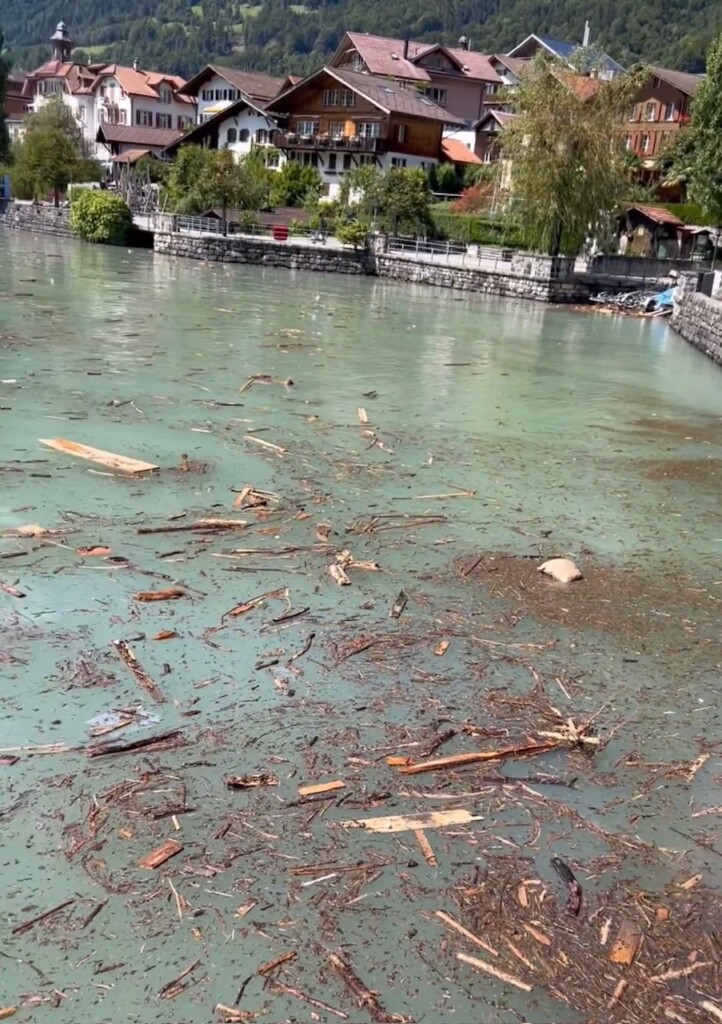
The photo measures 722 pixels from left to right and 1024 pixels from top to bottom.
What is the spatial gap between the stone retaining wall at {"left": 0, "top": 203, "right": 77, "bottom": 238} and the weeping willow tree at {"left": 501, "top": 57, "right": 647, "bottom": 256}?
1112 inches

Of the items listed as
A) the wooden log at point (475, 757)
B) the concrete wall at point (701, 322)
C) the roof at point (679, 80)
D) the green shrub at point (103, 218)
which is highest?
the roof at point (679, 80)

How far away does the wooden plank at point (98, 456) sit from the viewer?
969 cm

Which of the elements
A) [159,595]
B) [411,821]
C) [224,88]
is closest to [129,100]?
[224,88]

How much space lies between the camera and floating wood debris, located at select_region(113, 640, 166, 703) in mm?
5484

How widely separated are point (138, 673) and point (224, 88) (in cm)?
8514

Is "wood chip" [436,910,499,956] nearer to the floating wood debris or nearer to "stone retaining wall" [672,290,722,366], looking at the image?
the floating wood debris

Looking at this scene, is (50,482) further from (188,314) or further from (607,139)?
(607,139)

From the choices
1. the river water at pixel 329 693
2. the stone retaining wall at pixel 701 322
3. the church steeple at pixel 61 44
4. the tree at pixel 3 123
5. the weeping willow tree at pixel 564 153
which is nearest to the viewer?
the river water at pixel 329 693

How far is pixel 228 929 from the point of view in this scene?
12.4ft

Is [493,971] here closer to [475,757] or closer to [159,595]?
[475,757]

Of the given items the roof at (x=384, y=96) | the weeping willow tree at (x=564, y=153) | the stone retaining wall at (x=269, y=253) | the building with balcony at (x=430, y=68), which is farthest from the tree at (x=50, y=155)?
the weeping willow tree at (x=564, y=153)

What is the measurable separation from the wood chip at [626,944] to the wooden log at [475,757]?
4.08 ft

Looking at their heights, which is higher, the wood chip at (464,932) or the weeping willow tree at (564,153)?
the weeping willow tree at (564,153)

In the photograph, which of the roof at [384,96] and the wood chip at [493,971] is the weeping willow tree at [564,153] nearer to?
the roof at [384,96]
